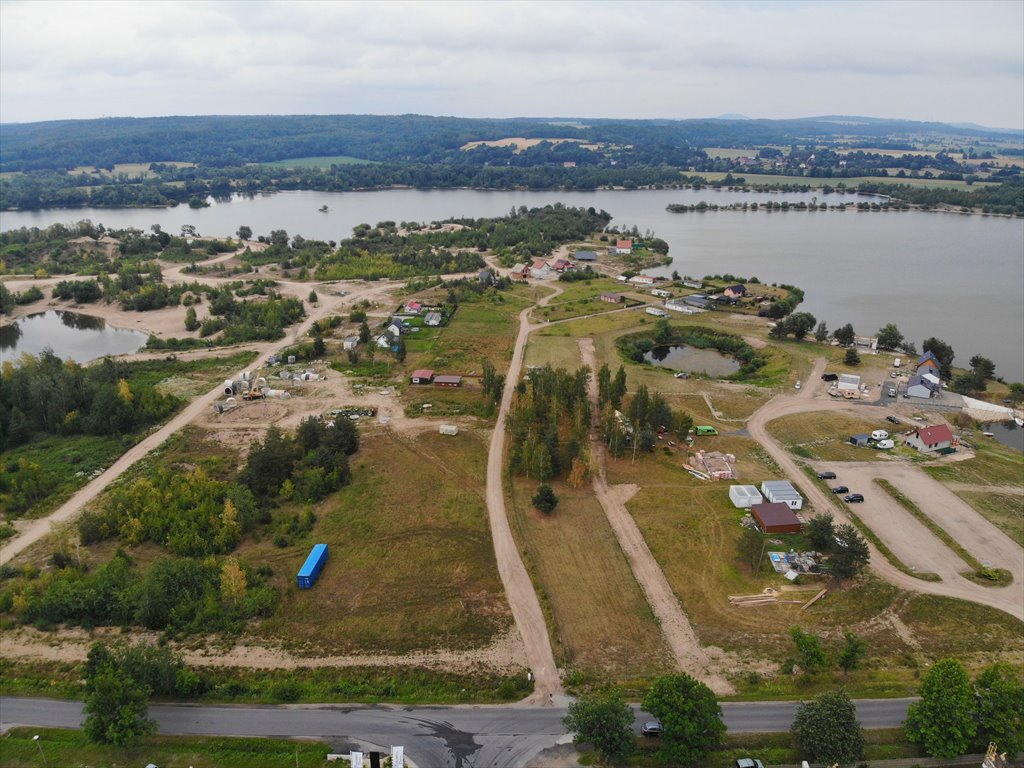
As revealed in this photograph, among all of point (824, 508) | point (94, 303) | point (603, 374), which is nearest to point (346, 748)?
point (824, 508)

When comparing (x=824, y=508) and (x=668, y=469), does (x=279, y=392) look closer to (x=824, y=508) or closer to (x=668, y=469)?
(x=668, y=469)

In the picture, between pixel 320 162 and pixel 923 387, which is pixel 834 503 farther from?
pixel 320 162

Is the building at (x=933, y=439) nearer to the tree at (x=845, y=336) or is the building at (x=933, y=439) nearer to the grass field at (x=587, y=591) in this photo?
the tree at (x=845, y=336)

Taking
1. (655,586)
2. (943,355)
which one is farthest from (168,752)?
(943,355)

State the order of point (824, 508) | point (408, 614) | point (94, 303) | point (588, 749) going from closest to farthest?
point (588, 749) → point (408, 614) → point (824, 508) → point (94, 303)

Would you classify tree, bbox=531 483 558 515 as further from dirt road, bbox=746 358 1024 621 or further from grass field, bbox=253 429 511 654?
dirt road, bbox=746 358 1024 621

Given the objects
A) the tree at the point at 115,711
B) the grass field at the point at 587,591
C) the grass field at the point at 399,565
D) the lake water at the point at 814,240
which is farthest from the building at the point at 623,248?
the tree at the point at 115,711

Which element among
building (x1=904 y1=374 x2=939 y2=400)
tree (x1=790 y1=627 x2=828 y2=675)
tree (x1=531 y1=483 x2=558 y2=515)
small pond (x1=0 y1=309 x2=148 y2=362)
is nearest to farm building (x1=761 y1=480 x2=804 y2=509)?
tree (x1=790 y1=627 x2=828 y2=675)
